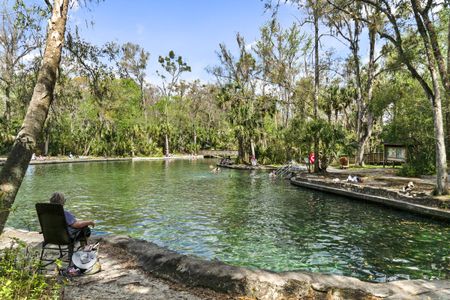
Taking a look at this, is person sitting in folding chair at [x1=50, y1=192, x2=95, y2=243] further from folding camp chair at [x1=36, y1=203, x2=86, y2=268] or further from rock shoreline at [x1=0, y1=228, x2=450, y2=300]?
rock shoreline at [x1=0, y1=228, x2=450, y2=300]

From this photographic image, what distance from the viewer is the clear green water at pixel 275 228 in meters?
8.30

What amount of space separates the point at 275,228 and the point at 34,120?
8.51m

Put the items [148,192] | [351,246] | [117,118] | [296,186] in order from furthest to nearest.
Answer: [117,118] < [296,186] < [148,192] < [351,246]

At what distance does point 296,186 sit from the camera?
23.4 metres

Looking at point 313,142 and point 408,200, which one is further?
point 313,142

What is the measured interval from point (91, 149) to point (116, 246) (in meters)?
53.4

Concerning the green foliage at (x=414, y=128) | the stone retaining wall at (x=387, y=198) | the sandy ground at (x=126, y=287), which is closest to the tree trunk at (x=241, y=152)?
the green foliage at (x=414, y=128)

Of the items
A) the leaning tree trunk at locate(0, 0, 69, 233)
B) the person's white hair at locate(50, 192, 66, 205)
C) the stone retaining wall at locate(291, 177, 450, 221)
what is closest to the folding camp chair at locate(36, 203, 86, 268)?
the person's white hair at locate(50, 192, 66, 205)

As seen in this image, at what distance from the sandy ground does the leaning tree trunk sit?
0.63 meters

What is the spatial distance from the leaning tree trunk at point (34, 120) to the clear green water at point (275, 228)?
60 cm

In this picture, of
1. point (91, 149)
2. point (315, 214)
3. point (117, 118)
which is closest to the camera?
point (315, 214)

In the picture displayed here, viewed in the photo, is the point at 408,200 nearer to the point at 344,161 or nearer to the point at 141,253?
the point at 141,253

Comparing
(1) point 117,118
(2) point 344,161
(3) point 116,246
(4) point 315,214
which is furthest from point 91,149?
(3) point 116,246

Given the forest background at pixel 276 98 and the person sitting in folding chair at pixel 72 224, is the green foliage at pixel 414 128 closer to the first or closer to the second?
the forest background at pixel 276 98
